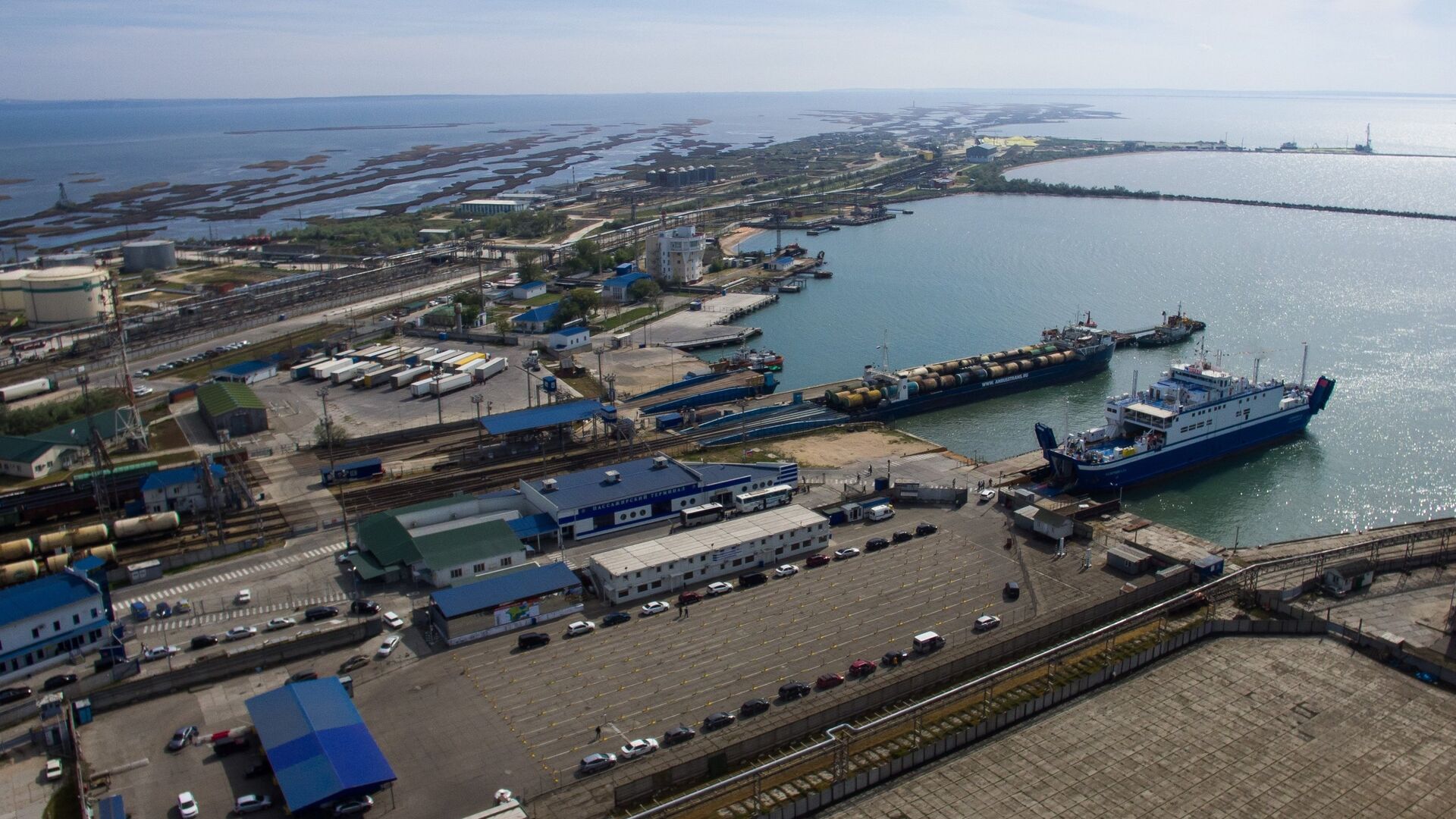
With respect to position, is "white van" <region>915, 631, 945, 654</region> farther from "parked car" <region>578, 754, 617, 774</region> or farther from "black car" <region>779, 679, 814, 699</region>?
"parked car" <region>578, 754, 617, 774</region>

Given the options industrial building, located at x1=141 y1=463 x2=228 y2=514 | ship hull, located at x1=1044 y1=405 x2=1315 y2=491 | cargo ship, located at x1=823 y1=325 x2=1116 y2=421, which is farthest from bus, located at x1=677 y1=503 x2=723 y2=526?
industrial building, located at x1=141 y1=463 x2=228 y2=514

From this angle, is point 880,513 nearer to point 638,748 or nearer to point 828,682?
point 828,682

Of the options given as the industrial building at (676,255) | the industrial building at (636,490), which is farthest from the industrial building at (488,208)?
the industrial building at (636,490)

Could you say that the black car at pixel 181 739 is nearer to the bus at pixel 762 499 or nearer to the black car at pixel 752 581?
the black car at pixel 752 581

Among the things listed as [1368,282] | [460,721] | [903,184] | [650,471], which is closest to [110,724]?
[460,721]

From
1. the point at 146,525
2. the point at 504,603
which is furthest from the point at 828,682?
the point at 146,525

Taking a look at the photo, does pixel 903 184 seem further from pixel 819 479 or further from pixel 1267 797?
pixel 1267 797
